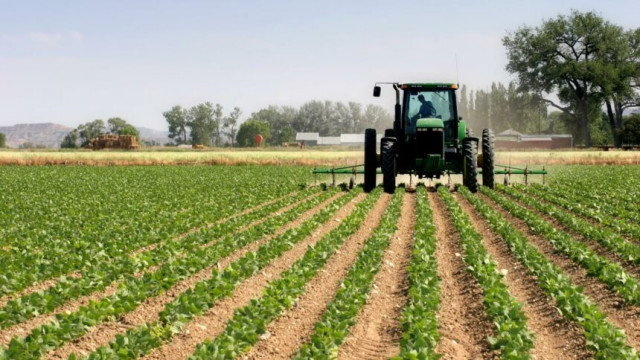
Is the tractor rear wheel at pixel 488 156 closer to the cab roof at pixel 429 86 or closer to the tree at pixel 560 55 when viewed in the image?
the cab roof at pixel 429 86

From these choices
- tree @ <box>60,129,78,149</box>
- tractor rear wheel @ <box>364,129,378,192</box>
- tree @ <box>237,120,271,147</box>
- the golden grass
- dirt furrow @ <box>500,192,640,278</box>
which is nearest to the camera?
dirt furrow @ <box>500,192,640,278</box>

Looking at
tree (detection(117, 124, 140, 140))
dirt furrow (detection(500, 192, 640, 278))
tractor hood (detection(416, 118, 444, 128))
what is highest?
tree (detection(117, 124, 140, 140))

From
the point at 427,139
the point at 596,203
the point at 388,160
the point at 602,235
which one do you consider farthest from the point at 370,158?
the point at 602,235

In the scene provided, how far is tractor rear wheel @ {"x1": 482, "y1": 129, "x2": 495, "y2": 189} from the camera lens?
19.8 metres

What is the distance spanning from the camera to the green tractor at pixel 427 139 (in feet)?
58.2

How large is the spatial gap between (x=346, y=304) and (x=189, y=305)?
173cm

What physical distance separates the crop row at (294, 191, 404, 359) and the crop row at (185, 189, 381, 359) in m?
0.50

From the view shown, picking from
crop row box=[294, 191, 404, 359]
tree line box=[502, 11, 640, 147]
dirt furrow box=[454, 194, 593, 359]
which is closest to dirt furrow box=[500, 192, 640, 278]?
dirt furrow box=[454, 194, 593, 359]

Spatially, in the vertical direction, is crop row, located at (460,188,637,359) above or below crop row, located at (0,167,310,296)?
above

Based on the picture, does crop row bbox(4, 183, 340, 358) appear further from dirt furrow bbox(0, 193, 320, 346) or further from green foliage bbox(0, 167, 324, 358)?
dirt furrow bbox(0, 193, 320, 346)

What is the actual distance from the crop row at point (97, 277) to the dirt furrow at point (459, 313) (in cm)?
426

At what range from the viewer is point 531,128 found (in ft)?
458

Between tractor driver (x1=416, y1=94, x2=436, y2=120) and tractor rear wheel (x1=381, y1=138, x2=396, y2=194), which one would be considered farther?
tractor driver (x1=416, y1=94, x2=436, y2=120)

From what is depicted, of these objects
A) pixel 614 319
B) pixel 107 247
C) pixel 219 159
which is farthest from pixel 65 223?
pixel 219 159
